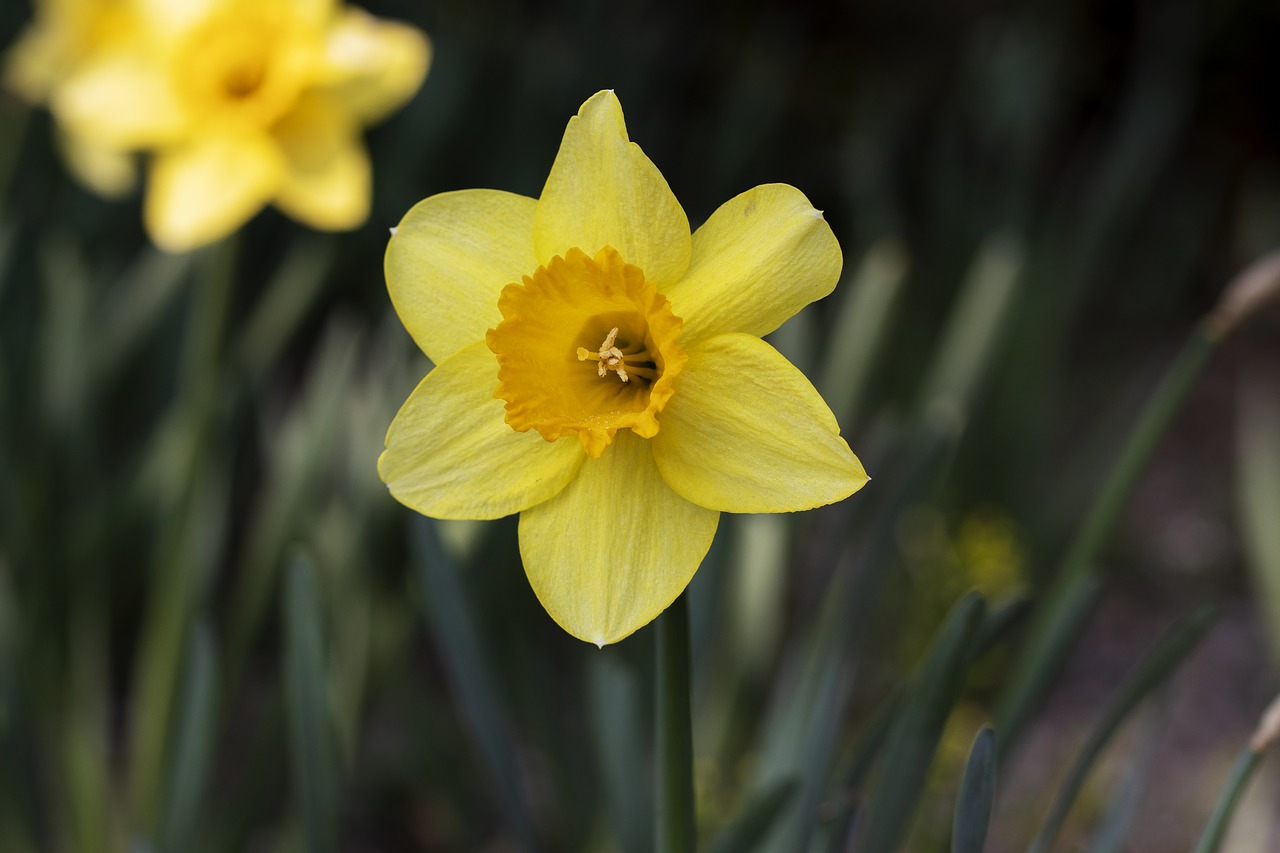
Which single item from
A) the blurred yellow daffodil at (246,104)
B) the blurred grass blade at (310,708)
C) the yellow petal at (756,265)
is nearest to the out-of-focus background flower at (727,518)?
the blurred grass blade at (310,708)

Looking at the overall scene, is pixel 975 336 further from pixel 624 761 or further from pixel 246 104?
pixel 246 104

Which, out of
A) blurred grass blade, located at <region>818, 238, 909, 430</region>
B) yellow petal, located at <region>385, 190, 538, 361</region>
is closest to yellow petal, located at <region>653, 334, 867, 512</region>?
yellow petal, located at <region>385, 190, 538, 361</region>

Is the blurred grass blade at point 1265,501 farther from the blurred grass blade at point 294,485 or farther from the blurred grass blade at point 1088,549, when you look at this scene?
the blurred grass blade at point 294,485

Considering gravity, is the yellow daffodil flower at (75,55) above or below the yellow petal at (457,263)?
above

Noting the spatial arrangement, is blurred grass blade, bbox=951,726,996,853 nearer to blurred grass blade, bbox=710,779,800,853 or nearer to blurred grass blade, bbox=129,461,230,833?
blurred grass blade, bbox=710,779,800,853

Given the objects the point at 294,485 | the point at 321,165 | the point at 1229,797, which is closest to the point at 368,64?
the point at 321,165

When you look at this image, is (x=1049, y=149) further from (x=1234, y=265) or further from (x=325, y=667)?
(x=325, y=667)

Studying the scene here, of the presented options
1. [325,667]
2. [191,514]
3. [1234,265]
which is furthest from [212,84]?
[1234,265]
